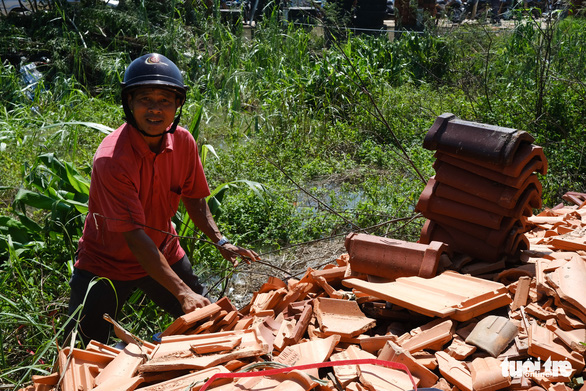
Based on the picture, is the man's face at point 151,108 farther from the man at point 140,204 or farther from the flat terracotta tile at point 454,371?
the flat terracotta tile at point 454,371

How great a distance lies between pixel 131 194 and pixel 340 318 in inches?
48.9

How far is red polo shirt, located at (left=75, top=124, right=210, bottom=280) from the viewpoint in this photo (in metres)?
2.88

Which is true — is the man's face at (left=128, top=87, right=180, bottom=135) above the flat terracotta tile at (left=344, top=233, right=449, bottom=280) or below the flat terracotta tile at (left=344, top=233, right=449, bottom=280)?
above

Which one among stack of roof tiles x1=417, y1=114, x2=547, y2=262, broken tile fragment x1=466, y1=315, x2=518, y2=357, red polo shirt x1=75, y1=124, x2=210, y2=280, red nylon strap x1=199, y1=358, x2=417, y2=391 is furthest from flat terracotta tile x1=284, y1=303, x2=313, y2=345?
stack of roof tiles x1=417, y1=114, x2=547, y2=262

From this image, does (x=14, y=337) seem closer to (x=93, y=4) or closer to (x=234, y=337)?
(x=234, y=337)

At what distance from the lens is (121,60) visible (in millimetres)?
8852

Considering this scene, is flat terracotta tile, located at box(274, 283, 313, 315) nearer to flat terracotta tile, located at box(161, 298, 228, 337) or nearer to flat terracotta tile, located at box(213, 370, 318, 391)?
flat terracotta tile, located at box(161, 298, 228, 337)

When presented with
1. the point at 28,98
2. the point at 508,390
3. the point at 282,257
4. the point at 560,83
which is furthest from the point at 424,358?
the point at 28,98

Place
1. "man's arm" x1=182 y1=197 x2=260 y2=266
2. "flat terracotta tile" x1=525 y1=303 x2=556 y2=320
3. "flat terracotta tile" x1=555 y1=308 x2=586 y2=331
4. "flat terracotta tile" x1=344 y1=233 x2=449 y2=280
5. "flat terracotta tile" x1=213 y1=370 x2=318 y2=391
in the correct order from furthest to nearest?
"man's arm" x1=182 y1=197 x2=260 y2=266
"flat terracotta tile" x1=344 y1=233 x2=449 y2=280
"flat terracotta tile" x1=525 y1=303 x2=556 y2=320
"flat terracotta tile" x1=555 y1=308 x2=586 y2=331
"flat terracotta tile" x1=213 y1=370 x2=318 y2=391

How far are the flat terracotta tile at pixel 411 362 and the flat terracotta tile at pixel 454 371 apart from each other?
60 millimetres

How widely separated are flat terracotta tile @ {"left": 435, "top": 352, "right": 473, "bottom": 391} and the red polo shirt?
5.18ft

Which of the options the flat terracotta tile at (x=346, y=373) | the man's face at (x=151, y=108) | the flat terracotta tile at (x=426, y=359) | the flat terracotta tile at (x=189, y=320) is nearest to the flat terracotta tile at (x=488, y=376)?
the flat terracotta tile at (x=426, y=359)

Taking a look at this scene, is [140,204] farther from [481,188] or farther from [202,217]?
[481,188]

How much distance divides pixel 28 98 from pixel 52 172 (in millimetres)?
4409
